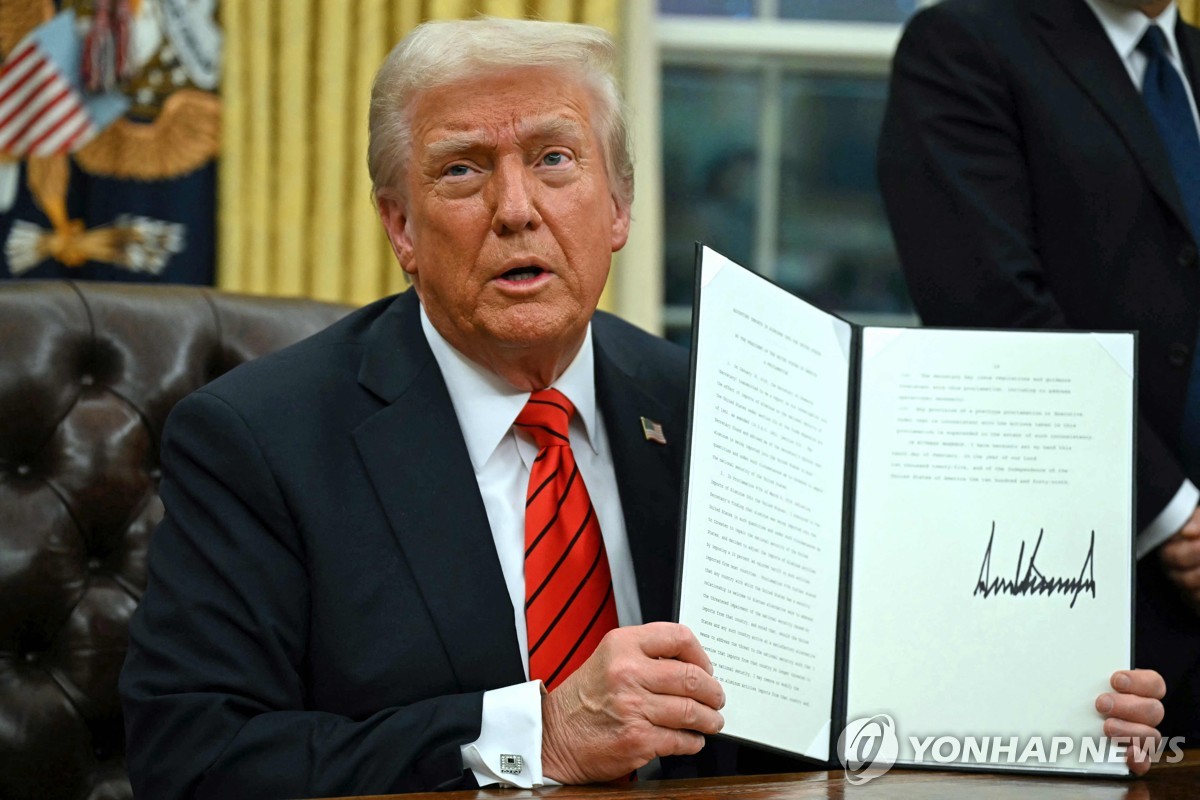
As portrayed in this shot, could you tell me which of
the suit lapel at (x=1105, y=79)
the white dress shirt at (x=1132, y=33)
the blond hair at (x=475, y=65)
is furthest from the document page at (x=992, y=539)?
the white dress shirt at (x=1132, y=33)

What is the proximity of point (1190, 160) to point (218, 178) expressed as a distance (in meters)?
2.12

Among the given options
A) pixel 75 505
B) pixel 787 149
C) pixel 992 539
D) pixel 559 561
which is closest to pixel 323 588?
pixel 559 561

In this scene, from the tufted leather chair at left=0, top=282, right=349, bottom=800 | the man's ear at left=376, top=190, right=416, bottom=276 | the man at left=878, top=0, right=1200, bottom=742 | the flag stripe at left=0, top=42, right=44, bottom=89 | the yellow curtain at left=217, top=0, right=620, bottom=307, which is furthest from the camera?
the yellow curtain at left=217, top=0, right=620, bottom=307

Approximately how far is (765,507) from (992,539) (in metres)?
0.27

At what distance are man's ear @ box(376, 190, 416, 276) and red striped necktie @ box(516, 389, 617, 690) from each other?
Result: 25 centimetres

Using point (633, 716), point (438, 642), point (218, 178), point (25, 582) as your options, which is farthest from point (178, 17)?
point (633, 716)

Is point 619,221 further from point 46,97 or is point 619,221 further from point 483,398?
point 46,97

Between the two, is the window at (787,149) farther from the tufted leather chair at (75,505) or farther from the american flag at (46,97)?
the tufted leather chair at (75,505)

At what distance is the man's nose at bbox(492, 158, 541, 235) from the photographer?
1.59 meters

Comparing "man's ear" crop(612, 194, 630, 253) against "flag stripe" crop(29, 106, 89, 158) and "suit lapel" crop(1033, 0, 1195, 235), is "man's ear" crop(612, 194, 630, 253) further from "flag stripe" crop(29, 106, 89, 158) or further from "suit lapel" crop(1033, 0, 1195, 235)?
"flag stripe" crop(29, 106, 89, 158)

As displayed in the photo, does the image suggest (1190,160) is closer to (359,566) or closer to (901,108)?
(901,108)

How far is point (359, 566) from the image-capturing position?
154 cm

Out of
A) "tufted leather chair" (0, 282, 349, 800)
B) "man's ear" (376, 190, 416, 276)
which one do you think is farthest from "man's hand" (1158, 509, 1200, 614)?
"tufted leather chair" (0, 282, 349, 800)

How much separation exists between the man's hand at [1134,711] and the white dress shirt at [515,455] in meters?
0.55
